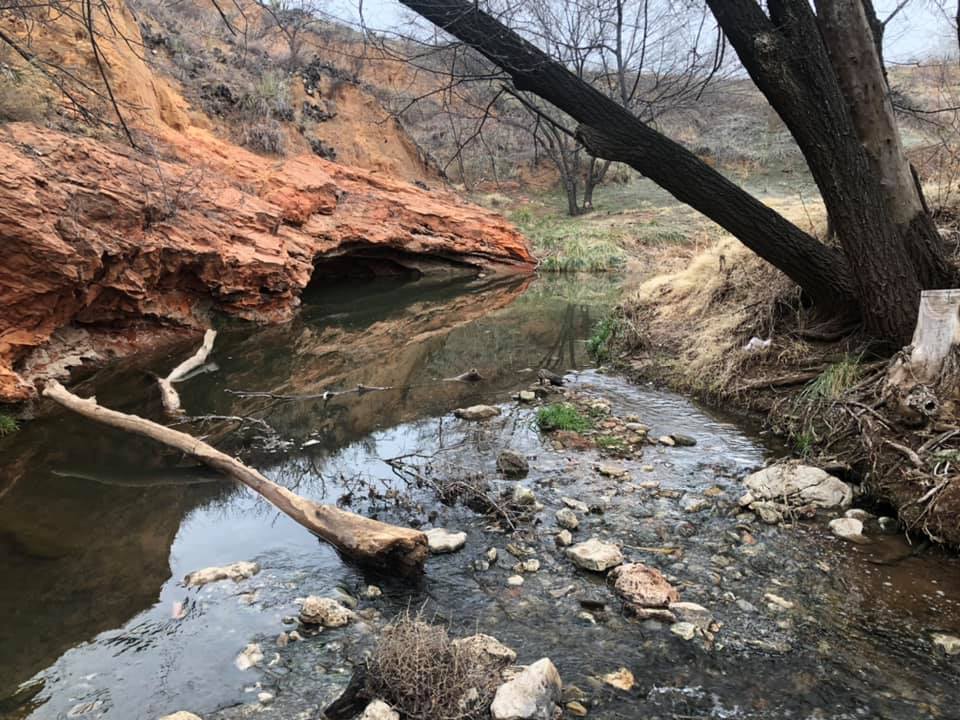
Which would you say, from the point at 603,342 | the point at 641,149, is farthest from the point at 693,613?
the point at 603,342

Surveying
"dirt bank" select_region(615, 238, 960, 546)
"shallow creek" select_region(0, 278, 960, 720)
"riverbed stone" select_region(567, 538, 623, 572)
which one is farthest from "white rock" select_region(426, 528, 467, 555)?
"dirt bank" select_region(615, 238, 960, 546)

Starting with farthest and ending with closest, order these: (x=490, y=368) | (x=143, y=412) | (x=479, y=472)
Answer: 1. (x=490, y=368)
2. (x=143, y=412)
3. (x=479, y=472)

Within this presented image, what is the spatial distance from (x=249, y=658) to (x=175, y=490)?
8.13ft

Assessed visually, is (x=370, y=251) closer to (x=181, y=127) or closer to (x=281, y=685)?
(x=181, y=127)

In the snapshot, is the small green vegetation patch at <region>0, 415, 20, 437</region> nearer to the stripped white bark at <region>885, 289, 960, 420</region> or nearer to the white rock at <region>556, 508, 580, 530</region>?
the white rock at <region>556, 508, 580, 530</region>

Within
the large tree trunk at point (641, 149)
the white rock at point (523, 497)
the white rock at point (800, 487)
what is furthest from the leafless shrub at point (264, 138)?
the white rock at point (800, 487)

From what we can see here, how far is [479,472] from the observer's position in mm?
4824

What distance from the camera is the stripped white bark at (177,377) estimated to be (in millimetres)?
6855

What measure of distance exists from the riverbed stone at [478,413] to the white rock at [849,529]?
10.9ft

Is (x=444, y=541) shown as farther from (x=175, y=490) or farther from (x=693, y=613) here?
(x=175, y=490)

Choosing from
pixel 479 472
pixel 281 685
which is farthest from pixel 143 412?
pixel 281 685

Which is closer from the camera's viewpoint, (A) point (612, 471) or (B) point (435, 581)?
(B) point (435, 581)

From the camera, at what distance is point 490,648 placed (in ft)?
9.31

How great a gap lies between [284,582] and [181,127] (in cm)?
1425
